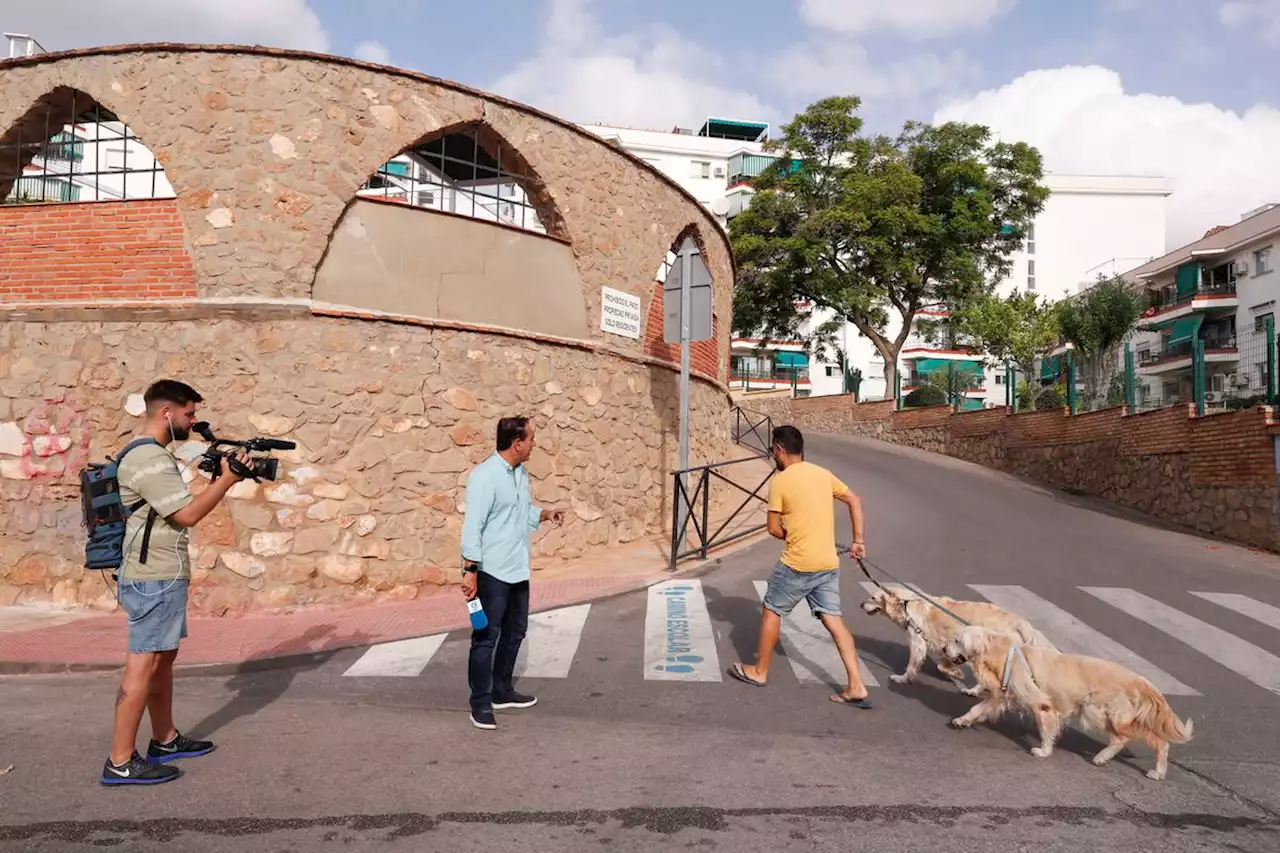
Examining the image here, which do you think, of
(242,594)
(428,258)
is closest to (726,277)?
(428,258)

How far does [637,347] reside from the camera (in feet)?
36.8

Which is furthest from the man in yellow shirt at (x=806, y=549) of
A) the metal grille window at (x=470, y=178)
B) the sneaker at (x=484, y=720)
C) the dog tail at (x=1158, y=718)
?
the metal grille window at (x=470, y=178)

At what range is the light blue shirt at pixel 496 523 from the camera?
4.68m

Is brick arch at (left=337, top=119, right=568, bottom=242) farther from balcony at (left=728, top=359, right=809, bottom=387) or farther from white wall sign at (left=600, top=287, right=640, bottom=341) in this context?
balcony at (left=728, top=359, right=809, bottom=387)

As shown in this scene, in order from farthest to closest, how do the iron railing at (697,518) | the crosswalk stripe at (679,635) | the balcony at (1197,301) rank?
1. the balcony at (1197,301)
2. the iron railing at (697,518)
3. the crosswalk stripe at (679,635)

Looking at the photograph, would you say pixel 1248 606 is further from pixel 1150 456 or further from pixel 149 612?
pixel 149 612

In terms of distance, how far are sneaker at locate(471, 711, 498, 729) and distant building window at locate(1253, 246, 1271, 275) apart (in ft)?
149

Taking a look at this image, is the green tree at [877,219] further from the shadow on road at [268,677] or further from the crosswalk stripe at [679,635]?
the shadow on road at [268,677]

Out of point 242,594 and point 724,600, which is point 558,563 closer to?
point 724,600

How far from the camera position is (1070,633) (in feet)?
22.8

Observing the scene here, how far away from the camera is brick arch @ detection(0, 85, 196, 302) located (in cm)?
831

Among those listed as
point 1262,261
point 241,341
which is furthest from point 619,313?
point 1262,261

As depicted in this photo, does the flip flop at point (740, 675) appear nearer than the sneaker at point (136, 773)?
No

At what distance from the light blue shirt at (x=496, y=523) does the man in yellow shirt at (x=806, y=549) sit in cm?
164
